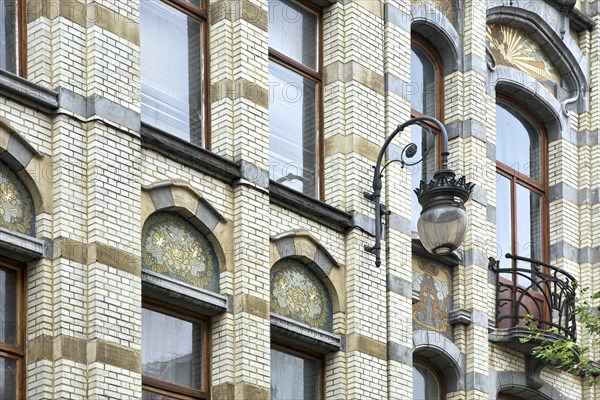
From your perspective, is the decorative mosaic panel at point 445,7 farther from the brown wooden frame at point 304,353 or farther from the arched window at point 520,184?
the brown wooden frame at point 304,353

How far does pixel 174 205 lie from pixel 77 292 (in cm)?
218

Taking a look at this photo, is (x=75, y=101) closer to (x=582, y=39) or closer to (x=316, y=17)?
(x=316, y=17)

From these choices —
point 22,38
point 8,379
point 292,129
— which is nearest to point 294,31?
point 292,129

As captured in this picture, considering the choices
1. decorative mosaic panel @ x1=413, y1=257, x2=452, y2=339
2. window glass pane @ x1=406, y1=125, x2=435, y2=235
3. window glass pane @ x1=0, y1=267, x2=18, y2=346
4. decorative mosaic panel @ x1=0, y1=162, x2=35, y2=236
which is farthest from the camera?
window glass pane @ x1=406, y1=125, x2=435, y2=235

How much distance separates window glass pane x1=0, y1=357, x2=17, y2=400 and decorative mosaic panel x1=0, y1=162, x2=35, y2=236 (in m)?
1.43

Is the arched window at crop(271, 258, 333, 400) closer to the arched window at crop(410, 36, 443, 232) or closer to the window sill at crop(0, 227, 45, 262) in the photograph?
the arched window at crop(410, 36, 443, 232)

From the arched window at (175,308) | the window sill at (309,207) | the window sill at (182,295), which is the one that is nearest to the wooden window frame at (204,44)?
the window sill at (309,207)

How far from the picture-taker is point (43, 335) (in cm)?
1906

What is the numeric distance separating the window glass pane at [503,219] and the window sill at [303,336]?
5.57 m

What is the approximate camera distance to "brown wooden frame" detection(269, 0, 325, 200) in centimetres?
2414

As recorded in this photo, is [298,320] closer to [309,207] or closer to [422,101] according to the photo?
[309,207]

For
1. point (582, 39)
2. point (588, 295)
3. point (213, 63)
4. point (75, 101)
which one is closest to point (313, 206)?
point (213, 63)

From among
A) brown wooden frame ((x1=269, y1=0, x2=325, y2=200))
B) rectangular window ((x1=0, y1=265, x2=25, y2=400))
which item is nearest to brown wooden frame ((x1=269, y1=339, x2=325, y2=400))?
brown wooden frame ((x1=269, y1=0, x2=325, y2=200))

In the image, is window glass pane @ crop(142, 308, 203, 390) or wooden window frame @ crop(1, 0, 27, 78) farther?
window glass pane @ crop(142, 308, 203, 390)
